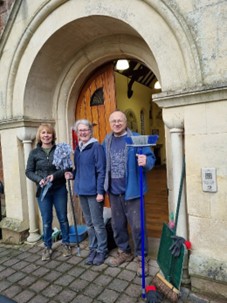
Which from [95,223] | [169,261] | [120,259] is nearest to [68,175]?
[95,223]

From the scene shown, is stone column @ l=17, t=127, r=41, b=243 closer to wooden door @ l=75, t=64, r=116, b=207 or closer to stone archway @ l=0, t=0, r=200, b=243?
stone archway @ l=0, t=0, r=200, b=243

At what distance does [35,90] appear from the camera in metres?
3.31

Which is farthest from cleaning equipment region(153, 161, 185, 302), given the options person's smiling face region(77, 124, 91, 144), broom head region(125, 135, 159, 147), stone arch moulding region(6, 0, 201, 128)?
person's smiling face region(77, 124, 91, 144)

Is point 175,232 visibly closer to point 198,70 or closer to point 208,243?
point 208,243

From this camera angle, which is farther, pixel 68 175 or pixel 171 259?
pixel 68 175

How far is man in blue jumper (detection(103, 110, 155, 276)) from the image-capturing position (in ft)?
7.75

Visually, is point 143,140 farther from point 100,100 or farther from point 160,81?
point 100,100

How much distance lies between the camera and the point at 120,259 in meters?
2.61

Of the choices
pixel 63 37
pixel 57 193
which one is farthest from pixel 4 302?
pixel 63 37

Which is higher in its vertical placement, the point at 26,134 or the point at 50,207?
the point at 26,134

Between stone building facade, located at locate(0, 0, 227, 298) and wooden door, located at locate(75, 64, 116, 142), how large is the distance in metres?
0.14

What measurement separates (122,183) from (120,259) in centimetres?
86

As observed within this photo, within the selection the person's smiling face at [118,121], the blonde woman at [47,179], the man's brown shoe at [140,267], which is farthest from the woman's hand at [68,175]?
the man's brown shoe at [140,267]

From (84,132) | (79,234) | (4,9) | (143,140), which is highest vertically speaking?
(4,9)
